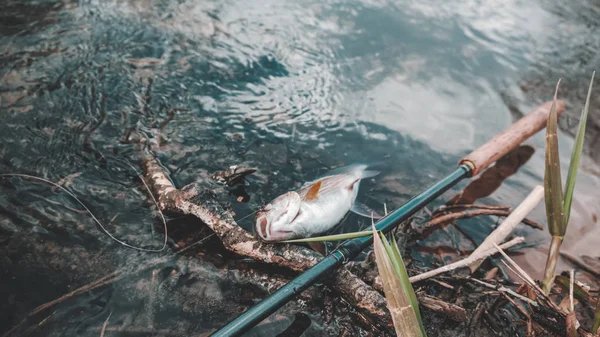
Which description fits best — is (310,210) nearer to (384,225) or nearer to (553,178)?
(384,225)

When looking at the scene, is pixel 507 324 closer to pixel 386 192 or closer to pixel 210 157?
pixel 386 192

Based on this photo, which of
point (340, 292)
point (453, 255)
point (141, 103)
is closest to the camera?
point (340, 292)

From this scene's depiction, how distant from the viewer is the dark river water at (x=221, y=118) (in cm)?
233

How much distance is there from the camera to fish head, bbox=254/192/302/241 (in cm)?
238

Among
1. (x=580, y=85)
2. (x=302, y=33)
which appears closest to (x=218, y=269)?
(x=302, y=33)

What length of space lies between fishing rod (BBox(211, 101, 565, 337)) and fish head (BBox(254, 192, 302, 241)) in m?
0.38

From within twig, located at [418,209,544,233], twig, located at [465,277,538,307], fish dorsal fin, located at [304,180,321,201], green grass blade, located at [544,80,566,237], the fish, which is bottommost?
twig, located at [418,209,544,233]

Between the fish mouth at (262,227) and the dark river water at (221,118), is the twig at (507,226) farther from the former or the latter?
the fish mouth at (262,227)

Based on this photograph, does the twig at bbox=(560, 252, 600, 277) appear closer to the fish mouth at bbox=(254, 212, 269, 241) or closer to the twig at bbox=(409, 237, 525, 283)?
the twig at bbox=(409, 237, 525, 283)

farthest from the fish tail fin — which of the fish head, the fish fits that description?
the fish head

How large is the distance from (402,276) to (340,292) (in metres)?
0.59

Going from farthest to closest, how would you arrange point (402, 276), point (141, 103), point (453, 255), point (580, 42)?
1. point (580, 42)
2. point (141, 103)
3. point (453, 255)
4. point (402, 276)

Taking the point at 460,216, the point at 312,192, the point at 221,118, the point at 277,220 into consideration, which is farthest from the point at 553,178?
the point at 221,118

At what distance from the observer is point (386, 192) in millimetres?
3449
